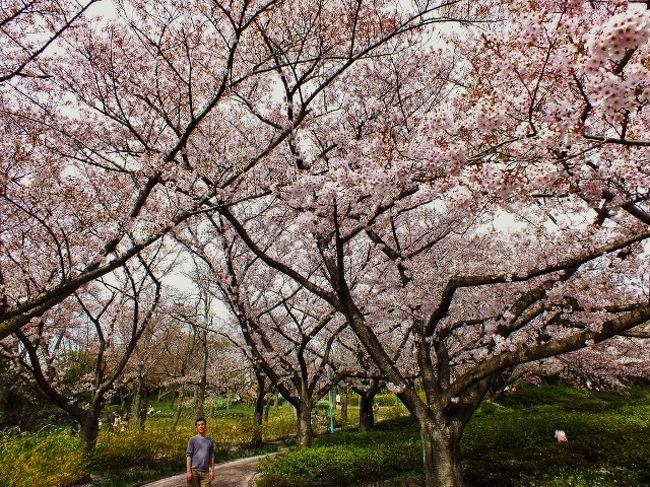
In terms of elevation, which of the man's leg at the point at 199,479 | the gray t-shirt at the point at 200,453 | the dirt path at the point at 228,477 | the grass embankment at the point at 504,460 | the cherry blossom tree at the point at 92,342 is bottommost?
the dirt path at the point at 228,477

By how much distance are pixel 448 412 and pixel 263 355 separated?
18.5 feet

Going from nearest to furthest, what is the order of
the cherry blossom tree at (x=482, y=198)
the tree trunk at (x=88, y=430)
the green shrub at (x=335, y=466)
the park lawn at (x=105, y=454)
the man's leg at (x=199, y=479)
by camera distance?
the cherry blossom tree at (x=482, y=198), the man's leg at (x=199, y=479), the park lawn at (x=105, y=454), the green shrub at (x=335, y=466), the tree trunk at (x=88, y=430)

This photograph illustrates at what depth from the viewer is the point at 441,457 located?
639 centimetres

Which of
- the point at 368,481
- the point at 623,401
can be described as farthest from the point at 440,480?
the point at 623,401

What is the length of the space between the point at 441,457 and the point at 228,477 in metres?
7.29

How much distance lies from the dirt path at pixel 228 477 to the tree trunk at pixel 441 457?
5.26 m

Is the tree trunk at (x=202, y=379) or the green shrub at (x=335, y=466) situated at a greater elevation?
the tree trunk at (x=202, y=379)

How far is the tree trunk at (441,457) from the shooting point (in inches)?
249

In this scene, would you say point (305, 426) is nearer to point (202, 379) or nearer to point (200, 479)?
point (200, 479)

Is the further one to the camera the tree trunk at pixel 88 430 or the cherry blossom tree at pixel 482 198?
the tree trunk at pixel 88 430

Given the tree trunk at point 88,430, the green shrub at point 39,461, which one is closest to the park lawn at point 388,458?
the green shrub at point 39,461

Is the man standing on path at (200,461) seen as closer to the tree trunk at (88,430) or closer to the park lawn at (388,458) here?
the park lawn at (388,458)

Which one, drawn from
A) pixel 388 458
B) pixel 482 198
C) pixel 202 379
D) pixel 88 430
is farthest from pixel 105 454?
pixel 482 198

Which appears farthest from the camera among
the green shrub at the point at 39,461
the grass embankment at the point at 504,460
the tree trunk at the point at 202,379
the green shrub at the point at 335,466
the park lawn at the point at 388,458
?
the tree trunk at the point at 202,379
